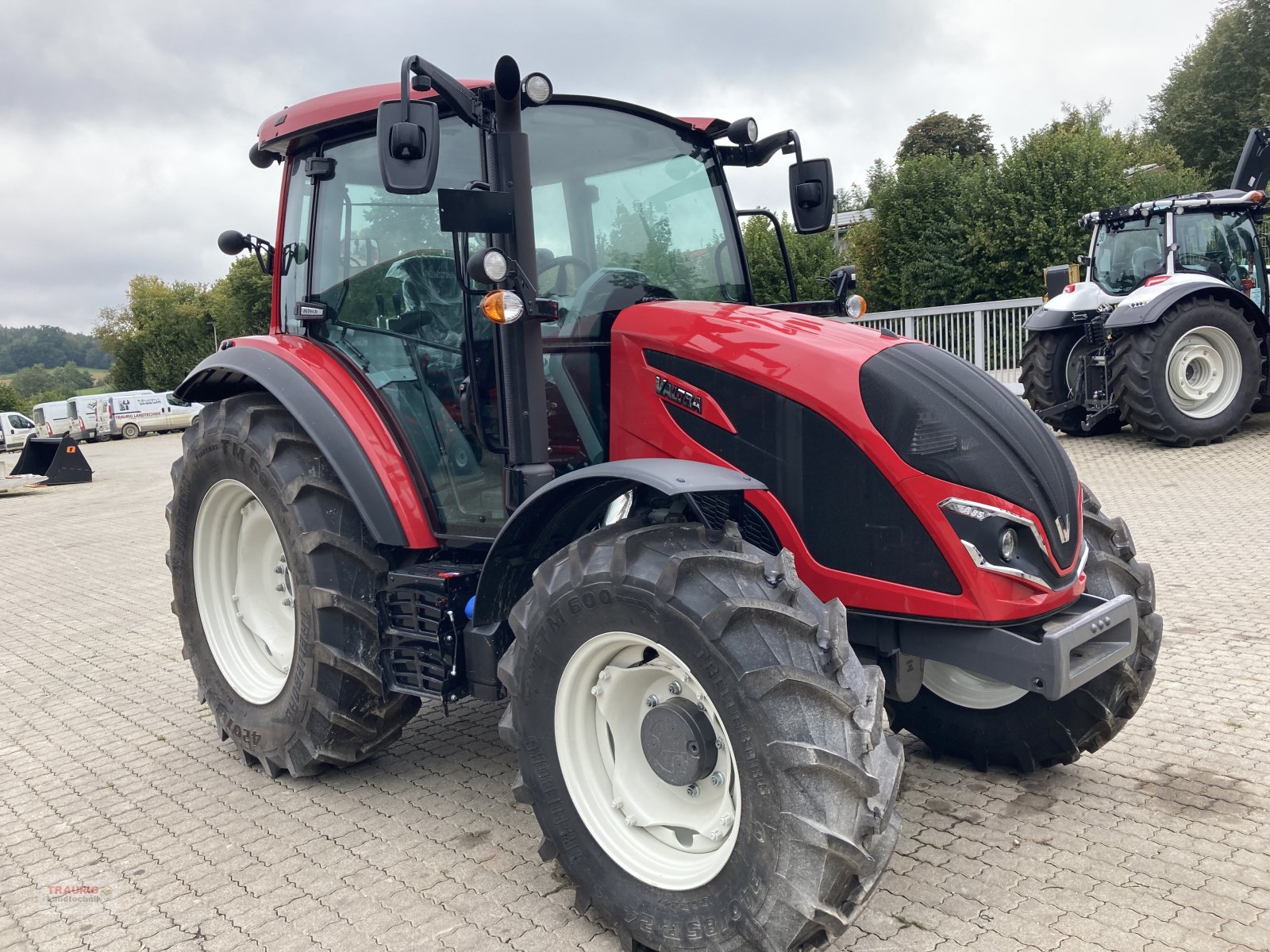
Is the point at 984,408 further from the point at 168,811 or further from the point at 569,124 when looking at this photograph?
the point at 168,811

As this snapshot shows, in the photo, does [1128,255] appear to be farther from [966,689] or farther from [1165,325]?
[966,689]

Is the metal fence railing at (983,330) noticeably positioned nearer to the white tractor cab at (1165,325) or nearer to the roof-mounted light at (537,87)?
the white tractor cab at (1165,325)

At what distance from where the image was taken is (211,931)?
9.21 ft

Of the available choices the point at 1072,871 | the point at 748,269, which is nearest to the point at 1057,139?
the point at 748,269

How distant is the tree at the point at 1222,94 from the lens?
33.5 metres

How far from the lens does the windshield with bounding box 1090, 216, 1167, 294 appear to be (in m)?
11.2

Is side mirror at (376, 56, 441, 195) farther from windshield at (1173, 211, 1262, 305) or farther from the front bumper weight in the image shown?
windshield at (1173, 211, 1262, 305)

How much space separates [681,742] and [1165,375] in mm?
9573

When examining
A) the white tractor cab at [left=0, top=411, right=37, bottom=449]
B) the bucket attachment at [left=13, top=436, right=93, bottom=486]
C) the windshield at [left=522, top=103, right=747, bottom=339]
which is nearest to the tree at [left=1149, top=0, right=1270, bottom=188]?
the bucket attachment at [left=13, top=436, right=93, bottom=486]

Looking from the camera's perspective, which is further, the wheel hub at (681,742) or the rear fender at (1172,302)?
the rear fender at (1172,302)

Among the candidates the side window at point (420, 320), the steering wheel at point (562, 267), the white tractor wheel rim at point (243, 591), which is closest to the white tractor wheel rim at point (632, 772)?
the side window at point (420, 320)

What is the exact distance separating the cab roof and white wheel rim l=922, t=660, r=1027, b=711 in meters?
2.13

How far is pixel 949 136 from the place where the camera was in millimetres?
40531

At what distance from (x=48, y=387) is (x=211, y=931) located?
87.1 meters
